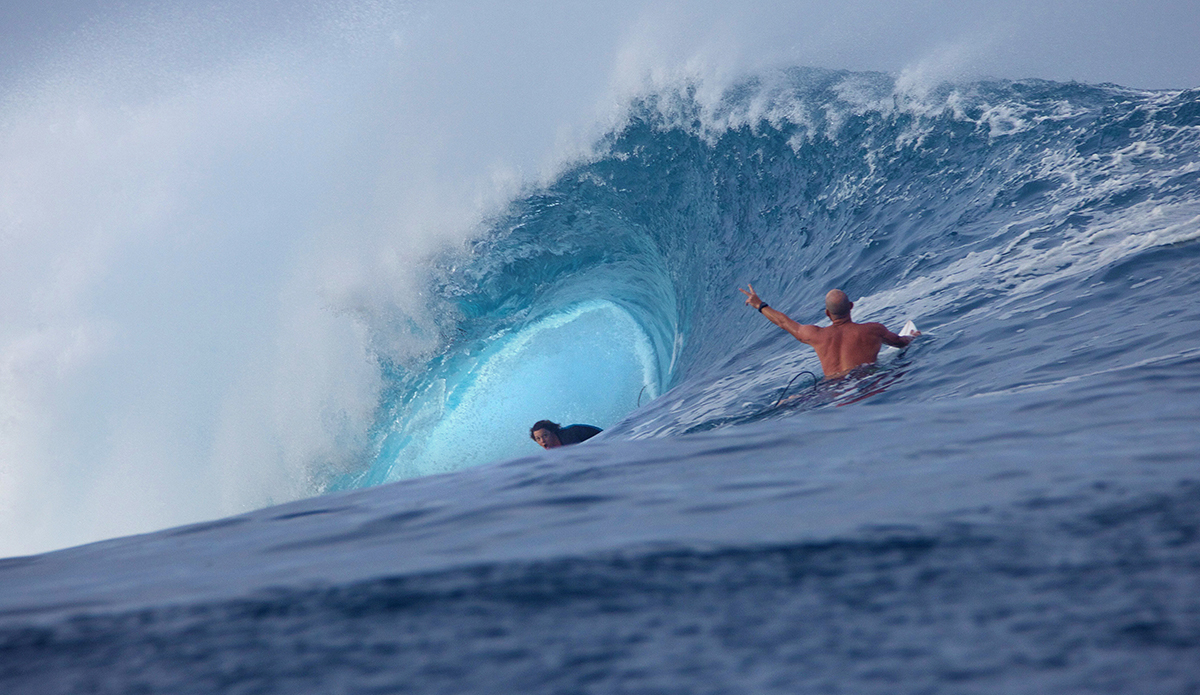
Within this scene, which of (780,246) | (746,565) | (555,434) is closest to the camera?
(746,565)

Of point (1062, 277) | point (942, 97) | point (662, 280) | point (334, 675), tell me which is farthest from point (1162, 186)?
point (334, 675)

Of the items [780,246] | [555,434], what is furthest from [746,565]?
[780,246]

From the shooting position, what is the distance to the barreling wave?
549 centimetres

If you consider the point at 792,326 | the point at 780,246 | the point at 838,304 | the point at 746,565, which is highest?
the point at 780,246

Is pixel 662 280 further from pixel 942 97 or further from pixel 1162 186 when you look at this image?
pixel 1162 186

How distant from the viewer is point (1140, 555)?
916 millimetres

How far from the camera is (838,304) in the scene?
520cm

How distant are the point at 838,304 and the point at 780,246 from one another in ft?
11.2

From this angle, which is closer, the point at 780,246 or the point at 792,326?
the point at 792,326

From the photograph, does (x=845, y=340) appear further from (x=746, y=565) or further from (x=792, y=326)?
(x=746, y=565)

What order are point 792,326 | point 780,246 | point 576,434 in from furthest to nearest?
point 780,246 < point 576,434 < point 792,326

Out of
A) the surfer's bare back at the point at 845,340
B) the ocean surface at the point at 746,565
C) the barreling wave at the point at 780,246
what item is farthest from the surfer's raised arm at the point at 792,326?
the ocean surface at the point at 746,565

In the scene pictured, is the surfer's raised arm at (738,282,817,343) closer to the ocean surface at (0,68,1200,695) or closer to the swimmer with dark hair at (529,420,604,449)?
the ocean surface at (0,68,1200,695)

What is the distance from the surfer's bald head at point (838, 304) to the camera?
5.18 metres
